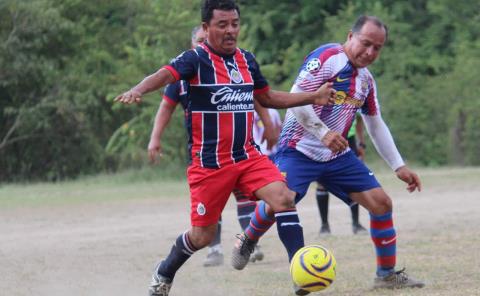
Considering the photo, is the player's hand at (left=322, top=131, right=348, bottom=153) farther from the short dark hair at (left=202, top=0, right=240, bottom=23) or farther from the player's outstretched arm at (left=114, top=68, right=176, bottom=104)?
the player's outstretched arm at (left=114, top=68, right=176, bottom=104)

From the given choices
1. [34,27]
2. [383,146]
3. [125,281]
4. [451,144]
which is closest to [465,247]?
[383,146]

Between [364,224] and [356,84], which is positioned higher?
[356,84]

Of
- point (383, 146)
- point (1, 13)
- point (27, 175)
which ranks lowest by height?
point (27, 175)

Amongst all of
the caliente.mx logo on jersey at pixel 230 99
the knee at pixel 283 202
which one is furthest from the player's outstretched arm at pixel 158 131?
the knee at pixel 283 202

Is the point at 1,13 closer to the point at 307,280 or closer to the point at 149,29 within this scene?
the point at 149,29

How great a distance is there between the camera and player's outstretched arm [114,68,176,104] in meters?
6.08

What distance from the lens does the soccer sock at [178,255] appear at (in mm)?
6988

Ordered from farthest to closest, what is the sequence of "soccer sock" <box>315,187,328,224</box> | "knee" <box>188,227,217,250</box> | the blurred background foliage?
the blurred background foliage
"soccer sock" <box>315,187,328,224</box>
"knee" <box>188,227,217,250</box>

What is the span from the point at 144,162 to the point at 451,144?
7.27 metres

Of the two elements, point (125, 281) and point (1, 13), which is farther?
point (1, 13)

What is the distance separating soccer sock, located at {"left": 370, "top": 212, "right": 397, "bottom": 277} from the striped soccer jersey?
1.81ft

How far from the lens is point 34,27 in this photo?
25.5 m

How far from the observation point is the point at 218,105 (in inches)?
264

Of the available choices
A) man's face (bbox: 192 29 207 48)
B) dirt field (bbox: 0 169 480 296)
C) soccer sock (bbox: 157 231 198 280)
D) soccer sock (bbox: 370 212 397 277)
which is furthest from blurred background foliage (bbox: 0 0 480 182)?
soccer sock (bbox: 157 231 198 280)
